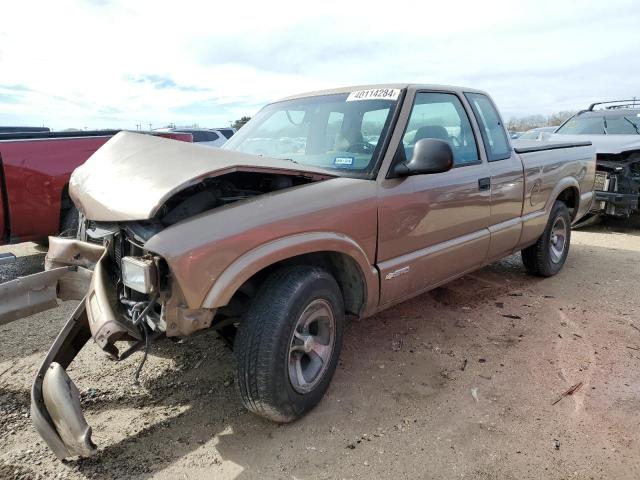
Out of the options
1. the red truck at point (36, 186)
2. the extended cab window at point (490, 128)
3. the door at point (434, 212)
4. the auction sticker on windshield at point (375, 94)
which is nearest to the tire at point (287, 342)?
the door at point (434, 212)

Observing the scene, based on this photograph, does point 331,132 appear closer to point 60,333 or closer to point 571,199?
point 60,333

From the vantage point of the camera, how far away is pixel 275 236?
2516 mm

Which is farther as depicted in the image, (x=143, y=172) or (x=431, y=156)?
(x=431, y=156)

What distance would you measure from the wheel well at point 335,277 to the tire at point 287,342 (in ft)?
0.39

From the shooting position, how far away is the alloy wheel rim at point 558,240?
536cm

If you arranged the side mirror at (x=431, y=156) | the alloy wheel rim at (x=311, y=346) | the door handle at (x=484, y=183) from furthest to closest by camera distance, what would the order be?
the door handle at (x=484, y=183), the side mirror at (x=431, y=156), the alloy wheel rim at (x=311, y=346)

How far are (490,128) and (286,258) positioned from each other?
2626 mm

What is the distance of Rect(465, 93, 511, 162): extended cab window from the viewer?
13.7 ft

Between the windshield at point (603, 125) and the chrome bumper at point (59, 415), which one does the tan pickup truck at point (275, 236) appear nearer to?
the chrome bumper at point (59, 415)

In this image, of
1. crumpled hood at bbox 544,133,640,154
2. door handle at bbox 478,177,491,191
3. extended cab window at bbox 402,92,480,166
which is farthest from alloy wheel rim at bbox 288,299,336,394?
crumpled hood at bbox 544,133,640,154

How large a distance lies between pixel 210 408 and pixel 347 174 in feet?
5.44

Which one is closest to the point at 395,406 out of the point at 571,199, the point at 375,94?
the point at 375,94

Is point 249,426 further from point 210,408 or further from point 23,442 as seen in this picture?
point 23,442

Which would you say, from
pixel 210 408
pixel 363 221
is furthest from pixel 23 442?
pixel 363 221
